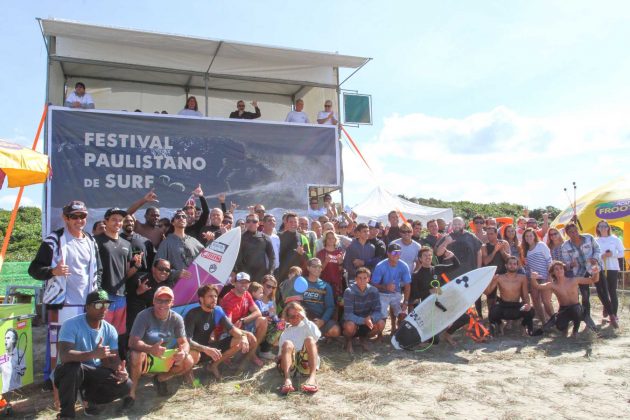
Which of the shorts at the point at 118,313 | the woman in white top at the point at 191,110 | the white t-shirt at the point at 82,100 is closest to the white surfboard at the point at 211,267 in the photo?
the shorts at the point at 118,313

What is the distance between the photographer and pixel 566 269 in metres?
6.84

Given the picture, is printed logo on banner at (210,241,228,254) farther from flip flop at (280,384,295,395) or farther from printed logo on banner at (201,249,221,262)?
flip flop at (280,384,295,395)

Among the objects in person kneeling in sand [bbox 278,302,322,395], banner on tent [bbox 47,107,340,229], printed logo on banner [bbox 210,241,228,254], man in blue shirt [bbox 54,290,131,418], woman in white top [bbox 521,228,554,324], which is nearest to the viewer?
man in blue shirt [bbox 54,290,131,418]

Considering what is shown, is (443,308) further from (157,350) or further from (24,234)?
(24,234)

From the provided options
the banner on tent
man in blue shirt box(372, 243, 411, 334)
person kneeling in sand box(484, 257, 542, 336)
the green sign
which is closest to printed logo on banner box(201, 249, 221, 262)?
man in blue shirt box(372, 243, 411, 334)

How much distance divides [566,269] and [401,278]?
97.4 inches

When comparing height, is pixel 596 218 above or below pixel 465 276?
above

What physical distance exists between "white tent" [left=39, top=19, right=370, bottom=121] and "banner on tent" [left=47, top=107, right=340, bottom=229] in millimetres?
928

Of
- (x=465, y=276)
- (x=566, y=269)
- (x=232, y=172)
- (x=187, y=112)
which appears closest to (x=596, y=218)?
(x=566, y=269)

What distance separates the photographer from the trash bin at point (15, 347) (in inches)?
151

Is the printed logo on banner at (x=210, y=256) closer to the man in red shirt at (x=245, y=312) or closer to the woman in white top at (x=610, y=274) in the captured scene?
the man in red shirt at (x=245, y=312)

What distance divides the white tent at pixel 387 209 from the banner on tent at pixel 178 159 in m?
6.71

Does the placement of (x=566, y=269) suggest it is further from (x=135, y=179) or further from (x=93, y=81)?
(x=93, y=81)

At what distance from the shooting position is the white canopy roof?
8211 mm
